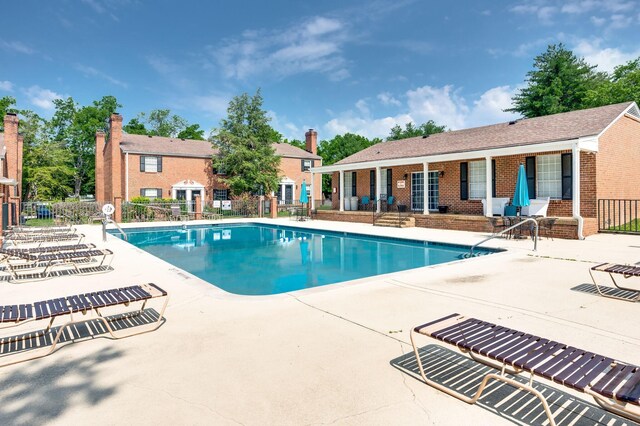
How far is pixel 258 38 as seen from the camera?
1065 inches

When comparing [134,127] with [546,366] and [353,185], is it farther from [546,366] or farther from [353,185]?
[546,366]

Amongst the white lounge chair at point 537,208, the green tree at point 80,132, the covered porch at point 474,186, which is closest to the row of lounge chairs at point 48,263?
the covered porch at point 474,186

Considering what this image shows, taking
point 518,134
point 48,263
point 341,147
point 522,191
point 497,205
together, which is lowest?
point 48,263

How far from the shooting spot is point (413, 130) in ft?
179

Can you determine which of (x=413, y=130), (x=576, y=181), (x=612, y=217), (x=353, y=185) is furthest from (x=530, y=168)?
(x=413, y=130)

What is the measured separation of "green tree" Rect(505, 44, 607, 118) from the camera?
110ft

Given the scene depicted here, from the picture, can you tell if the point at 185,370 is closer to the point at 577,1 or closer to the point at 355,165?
the point at 355,165

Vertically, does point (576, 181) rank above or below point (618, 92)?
below

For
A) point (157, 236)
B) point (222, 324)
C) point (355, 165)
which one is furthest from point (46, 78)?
point (222, 324)

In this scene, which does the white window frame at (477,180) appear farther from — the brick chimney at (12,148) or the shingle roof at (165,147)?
the brick chimney at (12,148)

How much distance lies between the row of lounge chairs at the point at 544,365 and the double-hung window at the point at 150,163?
31.7m

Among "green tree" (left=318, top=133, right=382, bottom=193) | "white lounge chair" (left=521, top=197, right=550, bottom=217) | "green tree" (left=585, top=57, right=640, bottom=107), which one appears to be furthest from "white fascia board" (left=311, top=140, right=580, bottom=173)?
"green tree" (left=318, top=133, right=382, bottom=193)

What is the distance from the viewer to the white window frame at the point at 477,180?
18391mm

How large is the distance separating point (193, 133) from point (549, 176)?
55.6 m
